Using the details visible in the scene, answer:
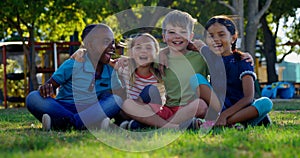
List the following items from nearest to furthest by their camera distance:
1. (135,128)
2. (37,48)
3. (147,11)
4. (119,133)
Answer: (119,133) → (135,128) → (37,48) → (147,11)

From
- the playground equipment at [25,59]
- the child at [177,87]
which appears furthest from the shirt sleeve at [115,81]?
the playground equipment at [25,59]

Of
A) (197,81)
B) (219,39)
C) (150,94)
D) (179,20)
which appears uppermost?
(179,20)

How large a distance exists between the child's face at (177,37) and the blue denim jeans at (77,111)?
0.76 meters

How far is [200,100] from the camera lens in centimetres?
466

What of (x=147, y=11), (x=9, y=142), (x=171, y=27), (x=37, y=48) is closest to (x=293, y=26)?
(x=147, y=11)

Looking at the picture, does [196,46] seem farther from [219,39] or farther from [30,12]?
[30,12]

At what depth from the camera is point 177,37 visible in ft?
16.4

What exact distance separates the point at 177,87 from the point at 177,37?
49 centimetres

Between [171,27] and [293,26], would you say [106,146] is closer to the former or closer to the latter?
[171,27]

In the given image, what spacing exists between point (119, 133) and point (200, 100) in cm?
91

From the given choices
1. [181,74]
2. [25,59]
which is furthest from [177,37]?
[25,59]

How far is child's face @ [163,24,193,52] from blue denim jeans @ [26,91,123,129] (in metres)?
0.76

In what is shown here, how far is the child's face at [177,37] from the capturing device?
197 inches

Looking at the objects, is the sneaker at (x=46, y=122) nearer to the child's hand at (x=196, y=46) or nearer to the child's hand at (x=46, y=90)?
the child's hand at (x=46, y=90)
